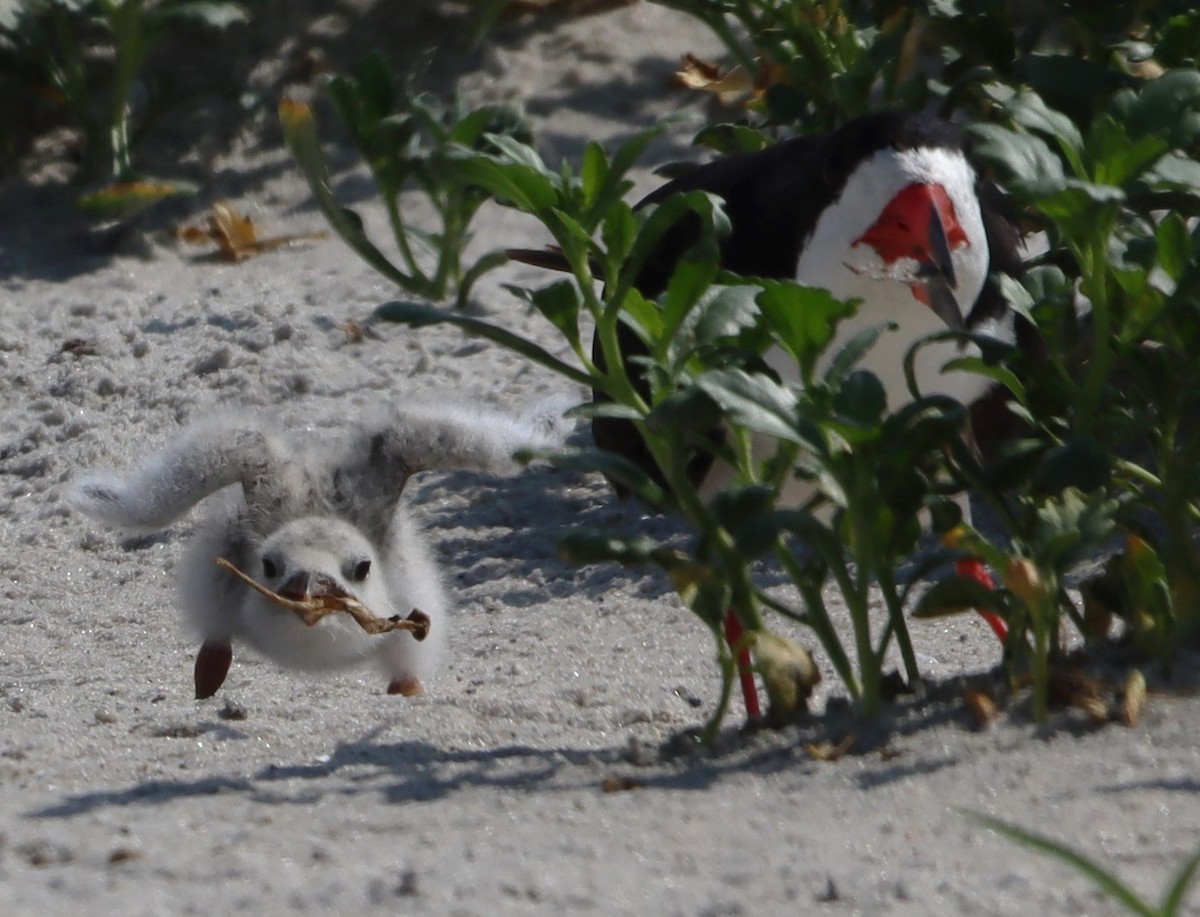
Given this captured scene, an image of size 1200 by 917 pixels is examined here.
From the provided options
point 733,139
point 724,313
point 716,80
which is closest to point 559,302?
point 724,313

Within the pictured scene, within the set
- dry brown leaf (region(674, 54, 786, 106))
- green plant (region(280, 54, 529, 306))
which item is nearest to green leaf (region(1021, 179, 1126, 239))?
dry brown leaf (region(674, 54, 786, 106))

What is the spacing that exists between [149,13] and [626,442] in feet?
10.2

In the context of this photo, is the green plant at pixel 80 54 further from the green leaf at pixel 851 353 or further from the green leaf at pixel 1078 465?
the green leaf at pixel 1078 465

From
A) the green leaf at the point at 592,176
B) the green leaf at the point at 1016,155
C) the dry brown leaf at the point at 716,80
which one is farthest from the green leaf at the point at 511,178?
the dry brown leaf at the point at 716,80

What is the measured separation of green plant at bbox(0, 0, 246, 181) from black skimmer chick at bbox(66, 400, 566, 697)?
246 centimetres

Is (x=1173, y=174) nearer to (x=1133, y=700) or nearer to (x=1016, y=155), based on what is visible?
(x=1016, y=155)

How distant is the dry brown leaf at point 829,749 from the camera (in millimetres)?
2646

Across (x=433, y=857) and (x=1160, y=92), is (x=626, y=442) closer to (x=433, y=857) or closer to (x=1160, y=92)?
(x=1160, y=92)

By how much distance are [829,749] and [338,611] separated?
4.51 feet

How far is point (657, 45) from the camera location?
24.3 feet

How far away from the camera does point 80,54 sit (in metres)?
6.96

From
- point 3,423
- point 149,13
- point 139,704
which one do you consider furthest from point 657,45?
A: point 139,704

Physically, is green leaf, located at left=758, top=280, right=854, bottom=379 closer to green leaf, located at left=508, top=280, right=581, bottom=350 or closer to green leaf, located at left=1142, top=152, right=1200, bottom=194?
green leaf, located at left=508, top=280, right=581, bottom=350

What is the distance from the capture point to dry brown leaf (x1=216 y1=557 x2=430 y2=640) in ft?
12.0
